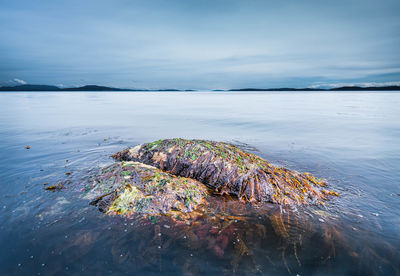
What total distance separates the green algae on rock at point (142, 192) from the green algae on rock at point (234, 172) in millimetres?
703

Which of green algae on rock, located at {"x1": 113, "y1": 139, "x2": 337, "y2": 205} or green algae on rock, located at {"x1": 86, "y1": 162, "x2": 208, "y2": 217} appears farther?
green algae on rock, located at {"x1": 113, "y1": 139, "x2": 337, "y2": 205}

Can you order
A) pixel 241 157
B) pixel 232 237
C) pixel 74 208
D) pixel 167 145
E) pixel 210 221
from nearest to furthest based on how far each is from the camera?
pixel 232 237 < pixel 210 221 < pixel 74 208 < pixel 241 157 < pixel 167 145

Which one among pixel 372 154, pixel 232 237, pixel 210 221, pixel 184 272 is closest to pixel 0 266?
pixel 184 272

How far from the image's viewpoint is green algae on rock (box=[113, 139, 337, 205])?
616cm

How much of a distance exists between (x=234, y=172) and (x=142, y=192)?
288 cm

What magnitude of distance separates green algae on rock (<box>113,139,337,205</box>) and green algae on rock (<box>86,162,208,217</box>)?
0.70m

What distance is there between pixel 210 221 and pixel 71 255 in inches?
115

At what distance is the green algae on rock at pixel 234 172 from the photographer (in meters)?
6.16

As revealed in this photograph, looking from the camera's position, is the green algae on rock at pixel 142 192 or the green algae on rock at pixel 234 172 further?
the green algae on rock at pixel 234 172

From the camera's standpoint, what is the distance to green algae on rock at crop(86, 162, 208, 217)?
5.44 metres

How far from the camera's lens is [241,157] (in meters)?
7.32

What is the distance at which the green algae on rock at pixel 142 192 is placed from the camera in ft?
17.8

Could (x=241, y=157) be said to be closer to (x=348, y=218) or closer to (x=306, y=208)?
(x=306, y=208)

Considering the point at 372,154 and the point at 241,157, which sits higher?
the point at 241,157
